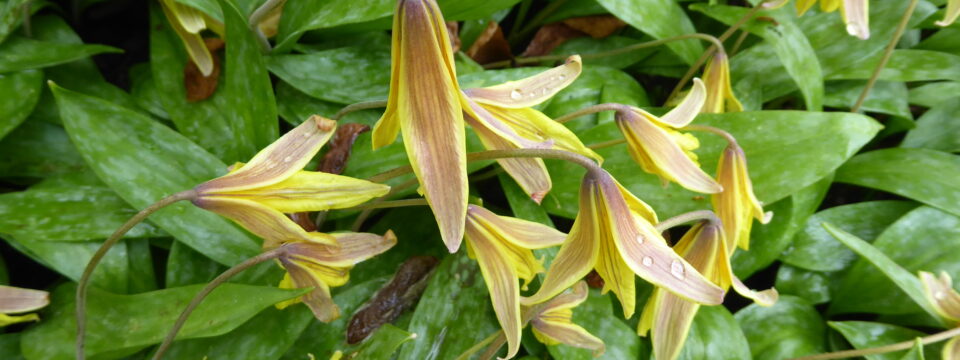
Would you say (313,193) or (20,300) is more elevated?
(313,193)

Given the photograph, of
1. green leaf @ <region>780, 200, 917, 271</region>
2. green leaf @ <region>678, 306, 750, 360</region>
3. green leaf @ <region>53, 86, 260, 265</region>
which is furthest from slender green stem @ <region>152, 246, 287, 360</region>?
green leaf @ <region>780, 200, 917, 271</region>

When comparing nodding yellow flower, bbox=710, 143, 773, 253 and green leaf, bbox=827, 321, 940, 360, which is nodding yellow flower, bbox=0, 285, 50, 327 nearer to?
nodding yellow flower, bbox=710, 143, 773, 253

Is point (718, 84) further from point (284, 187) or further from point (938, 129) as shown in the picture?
point (284, 187)

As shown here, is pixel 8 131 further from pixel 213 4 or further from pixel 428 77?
pixel 428 77

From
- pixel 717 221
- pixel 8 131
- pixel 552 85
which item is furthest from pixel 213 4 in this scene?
pixel 717 221

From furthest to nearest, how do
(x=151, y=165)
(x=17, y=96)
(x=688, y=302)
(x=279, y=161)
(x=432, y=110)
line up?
(x=17, y=96), (x=151, y=165), (x=688, y=302), (x=279, y=161), (x=432, y=110)

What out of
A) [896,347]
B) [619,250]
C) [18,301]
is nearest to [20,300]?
[18,301]
